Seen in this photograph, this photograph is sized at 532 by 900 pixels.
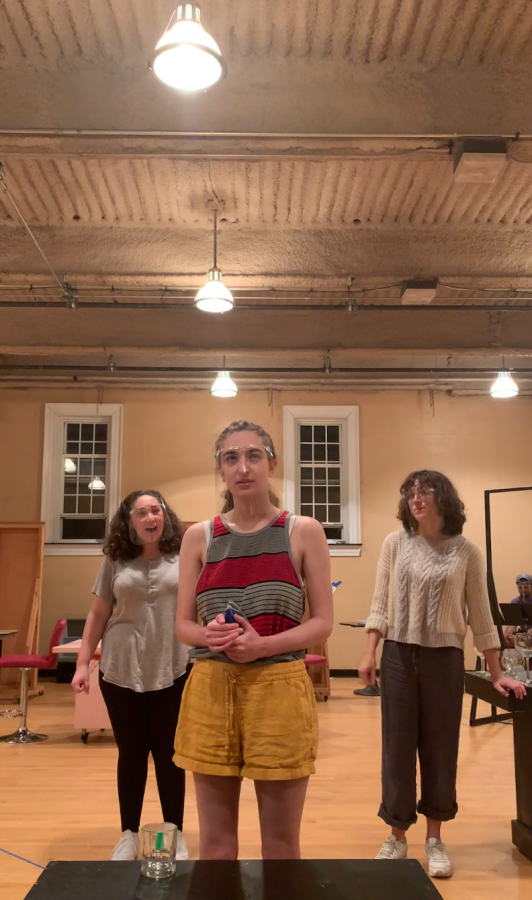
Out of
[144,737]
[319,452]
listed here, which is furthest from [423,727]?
[319,452]

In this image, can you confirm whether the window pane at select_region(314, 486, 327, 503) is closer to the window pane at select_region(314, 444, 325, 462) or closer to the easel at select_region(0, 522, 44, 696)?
the window pane at select_region(314, 444, 325, 462)

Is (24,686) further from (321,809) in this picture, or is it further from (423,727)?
(423,727)

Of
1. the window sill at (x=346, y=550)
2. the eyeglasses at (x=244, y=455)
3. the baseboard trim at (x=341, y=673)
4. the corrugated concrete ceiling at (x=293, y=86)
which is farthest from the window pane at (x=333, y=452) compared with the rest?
the eyeglasses at (x=244, y=455)

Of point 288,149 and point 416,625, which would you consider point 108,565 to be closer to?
point 416,625

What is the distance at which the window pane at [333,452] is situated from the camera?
35.7 feet

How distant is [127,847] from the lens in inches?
123

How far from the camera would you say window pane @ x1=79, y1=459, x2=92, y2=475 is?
10.7 m

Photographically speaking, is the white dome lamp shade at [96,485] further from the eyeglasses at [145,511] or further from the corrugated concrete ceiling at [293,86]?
the eyeglasses at [145,511]

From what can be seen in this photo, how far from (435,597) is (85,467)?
8173 mm

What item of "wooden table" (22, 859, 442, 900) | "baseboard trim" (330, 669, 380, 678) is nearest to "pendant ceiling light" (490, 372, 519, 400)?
"baseboard trim" (330, 669, 380, 678)

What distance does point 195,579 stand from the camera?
1935 mm

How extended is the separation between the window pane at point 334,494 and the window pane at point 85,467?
11.7ft

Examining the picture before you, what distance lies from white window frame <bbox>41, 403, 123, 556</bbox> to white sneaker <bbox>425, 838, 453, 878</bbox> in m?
7.57

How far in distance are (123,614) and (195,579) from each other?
1423 millimetres
